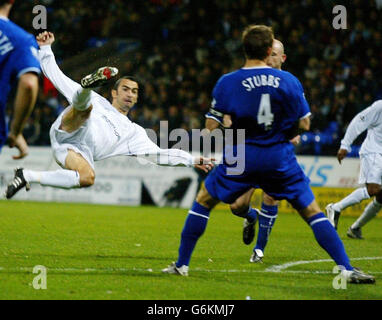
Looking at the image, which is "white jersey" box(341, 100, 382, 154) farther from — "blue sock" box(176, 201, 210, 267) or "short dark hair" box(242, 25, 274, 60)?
"short dark hair" box(242, 25, 274, 60)

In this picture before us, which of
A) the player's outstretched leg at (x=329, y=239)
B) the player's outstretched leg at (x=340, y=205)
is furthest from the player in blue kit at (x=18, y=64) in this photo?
the player's outstretched leg at (x=340, y=205)

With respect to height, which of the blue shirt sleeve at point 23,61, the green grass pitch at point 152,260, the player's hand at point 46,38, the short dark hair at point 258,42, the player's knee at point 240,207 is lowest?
the green grass pitch at point 152,260

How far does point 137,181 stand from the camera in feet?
56.7

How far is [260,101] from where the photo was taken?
18.9 feet

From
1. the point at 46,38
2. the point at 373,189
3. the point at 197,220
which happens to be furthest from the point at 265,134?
the point at 373,189

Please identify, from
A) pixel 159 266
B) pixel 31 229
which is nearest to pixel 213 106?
pixel 159 266

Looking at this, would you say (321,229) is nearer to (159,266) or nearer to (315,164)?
(159,266)

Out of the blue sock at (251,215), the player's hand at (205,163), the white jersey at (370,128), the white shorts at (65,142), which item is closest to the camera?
the player's hand at (205,163)

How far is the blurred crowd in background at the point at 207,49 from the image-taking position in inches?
714

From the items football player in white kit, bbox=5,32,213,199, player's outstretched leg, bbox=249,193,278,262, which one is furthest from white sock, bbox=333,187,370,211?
football player in white kit, bbox=5,32,213,199

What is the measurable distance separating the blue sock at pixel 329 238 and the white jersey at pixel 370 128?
13.0ft

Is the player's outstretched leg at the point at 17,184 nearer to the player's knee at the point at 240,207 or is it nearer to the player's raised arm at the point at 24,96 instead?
the player's raised arm at the point at 24,96

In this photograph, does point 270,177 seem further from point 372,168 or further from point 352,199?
point 352,199

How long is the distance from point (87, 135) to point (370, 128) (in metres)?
4.87
